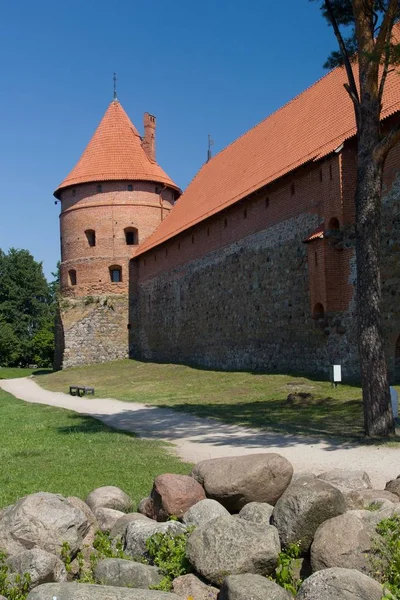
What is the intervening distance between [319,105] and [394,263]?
29.3 feet

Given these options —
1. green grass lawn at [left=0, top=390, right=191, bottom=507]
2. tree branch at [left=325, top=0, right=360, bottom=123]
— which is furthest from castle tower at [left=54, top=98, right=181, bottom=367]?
tree branch at [left=325, top=0, right=360, bottom=123]

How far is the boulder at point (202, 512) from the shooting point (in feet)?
17.8

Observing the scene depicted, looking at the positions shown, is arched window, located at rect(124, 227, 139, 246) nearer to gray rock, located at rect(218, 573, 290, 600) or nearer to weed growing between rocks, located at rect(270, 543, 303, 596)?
weed growing between rocks, located at rect(270, 543, 303, 596)

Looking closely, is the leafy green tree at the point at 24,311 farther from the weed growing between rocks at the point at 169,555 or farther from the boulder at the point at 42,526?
the weed growing between rocks at the point at 169,555

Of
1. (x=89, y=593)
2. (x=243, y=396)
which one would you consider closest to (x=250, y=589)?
(x=89, y=593)

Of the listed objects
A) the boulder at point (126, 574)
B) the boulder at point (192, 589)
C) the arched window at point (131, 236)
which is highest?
the arched window at point (131, 236)

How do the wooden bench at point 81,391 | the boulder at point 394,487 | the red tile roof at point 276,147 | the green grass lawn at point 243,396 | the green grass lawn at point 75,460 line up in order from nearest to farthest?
the boulder at point 394,487 < the green grass lawn at point 75,460 < the green grass lawn at point 243,396 < the red tile roof at point 276,147 < the wooden bench at point 81,391

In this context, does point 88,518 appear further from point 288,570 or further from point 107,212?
point 107,212

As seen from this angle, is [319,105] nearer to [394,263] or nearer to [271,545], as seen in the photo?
[394,263]

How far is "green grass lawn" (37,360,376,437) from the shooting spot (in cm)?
1168

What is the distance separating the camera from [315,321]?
18422mm

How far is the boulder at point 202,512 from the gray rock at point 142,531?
14 cm

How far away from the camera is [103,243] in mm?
34469

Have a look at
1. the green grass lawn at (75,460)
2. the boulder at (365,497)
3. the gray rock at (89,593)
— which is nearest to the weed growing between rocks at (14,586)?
the gray rock at (89,593)
